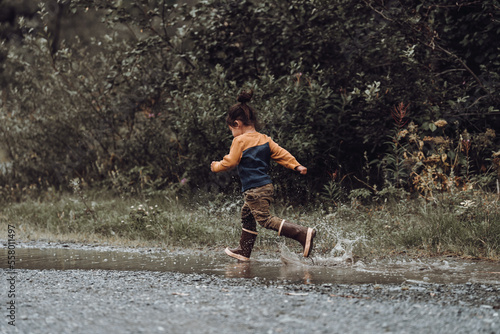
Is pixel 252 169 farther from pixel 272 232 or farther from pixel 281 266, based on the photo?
pixel 272 232

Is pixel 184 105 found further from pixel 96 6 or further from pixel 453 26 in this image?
pixel 453 26

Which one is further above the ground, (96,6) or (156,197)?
(96,6)

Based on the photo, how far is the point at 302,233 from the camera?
5.55m

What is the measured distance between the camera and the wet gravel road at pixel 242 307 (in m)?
3.17

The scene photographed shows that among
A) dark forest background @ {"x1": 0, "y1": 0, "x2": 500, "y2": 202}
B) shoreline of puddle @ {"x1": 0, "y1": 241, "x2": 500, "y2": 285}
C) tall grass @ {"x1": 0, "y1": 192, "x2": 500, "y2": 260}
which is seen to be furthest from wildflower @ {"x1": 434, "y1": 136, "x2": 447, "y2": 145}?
shoreline of puddle @ {"x1": 0, "y1": 241, "x2": 500, "y2": 285}

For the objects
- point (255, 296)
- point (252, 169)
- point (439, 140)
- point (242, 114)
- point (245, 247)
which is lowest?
point (245, 247)

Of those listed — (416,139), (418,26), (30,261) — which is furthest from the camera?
(418,26)

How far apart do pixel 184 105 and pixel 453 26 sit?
4.36 m

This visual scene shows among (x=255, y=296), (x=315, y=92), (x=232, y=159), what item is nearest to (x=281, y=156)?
(x=232, y=159)

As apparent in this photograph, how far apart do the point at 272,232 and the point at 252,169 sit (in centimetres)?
155

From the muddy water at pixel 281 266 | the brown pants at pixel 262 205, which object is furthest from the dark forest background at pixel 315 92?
the brown pants at pixel 262 205

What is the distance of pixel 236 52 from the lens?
952 cm

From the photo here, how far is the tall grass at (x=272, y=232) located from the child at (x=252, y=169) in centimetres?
73

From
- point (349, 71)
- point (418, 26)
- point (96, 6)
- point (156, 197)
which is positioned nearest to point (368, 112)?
point (349, 71)
